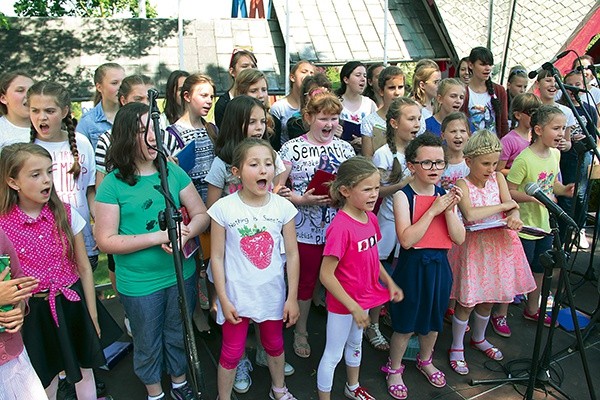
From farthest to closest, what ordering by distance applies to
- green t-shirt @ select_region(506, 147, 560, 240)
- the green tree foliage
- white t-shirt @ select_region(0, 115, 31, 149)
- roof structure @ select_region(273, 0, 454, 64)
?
the green tree foliage < roof structure @ select_region(273, 0, 454, 64) < green t-shirt @ select_region(506, 147, 560, 240) < white t-shirt @ select_region(0, 115, 31, 149)

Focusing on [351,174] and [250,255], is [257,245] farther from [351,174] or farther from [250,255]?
[351,174]

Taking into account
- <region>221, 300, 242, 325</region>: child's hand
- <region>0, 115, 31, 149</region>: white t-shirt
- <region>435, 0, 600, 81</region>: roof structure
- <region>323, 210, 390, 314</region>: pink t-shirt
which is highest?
<region>435, 0, 600, 81</region>: roof structure

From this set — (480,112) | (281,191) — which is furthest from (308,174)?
(480,112)

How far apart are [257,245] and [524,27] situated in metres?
8.56

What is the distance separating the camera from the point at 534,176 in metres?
3.58

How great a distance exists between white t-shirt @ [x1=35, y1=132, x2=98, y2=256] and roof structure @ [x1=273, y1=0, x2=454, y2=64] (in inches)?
295

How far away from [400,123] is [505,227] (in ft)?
3.28

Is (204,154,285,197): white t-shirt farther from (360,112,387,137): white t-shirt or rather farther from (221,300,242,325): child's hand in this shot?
(360,112,387,137): white t-shirt

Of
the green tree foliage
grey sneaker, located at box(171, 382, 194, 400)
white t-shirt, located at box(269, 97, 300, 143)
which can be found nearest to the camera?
grey sneaker, located at box(171, 382, 194, 400)

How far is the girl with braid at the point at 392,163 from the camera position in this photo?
3357 mm

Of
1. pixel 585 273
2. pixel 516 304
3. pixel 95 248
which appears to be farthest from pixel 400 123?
pixel 585 273

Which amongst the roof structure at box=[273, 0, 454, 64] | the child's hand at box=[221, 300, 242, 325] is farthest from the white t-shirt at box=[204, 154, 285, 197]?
the roof structure at box=[273, 0, 454, 64]

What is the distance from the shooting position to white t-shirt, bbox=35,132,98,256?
3029 millimetres

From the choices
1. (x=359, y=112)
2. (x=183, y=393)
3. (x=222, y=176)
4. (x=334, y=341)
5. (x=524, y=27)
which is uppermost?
(x=524, y=27)
